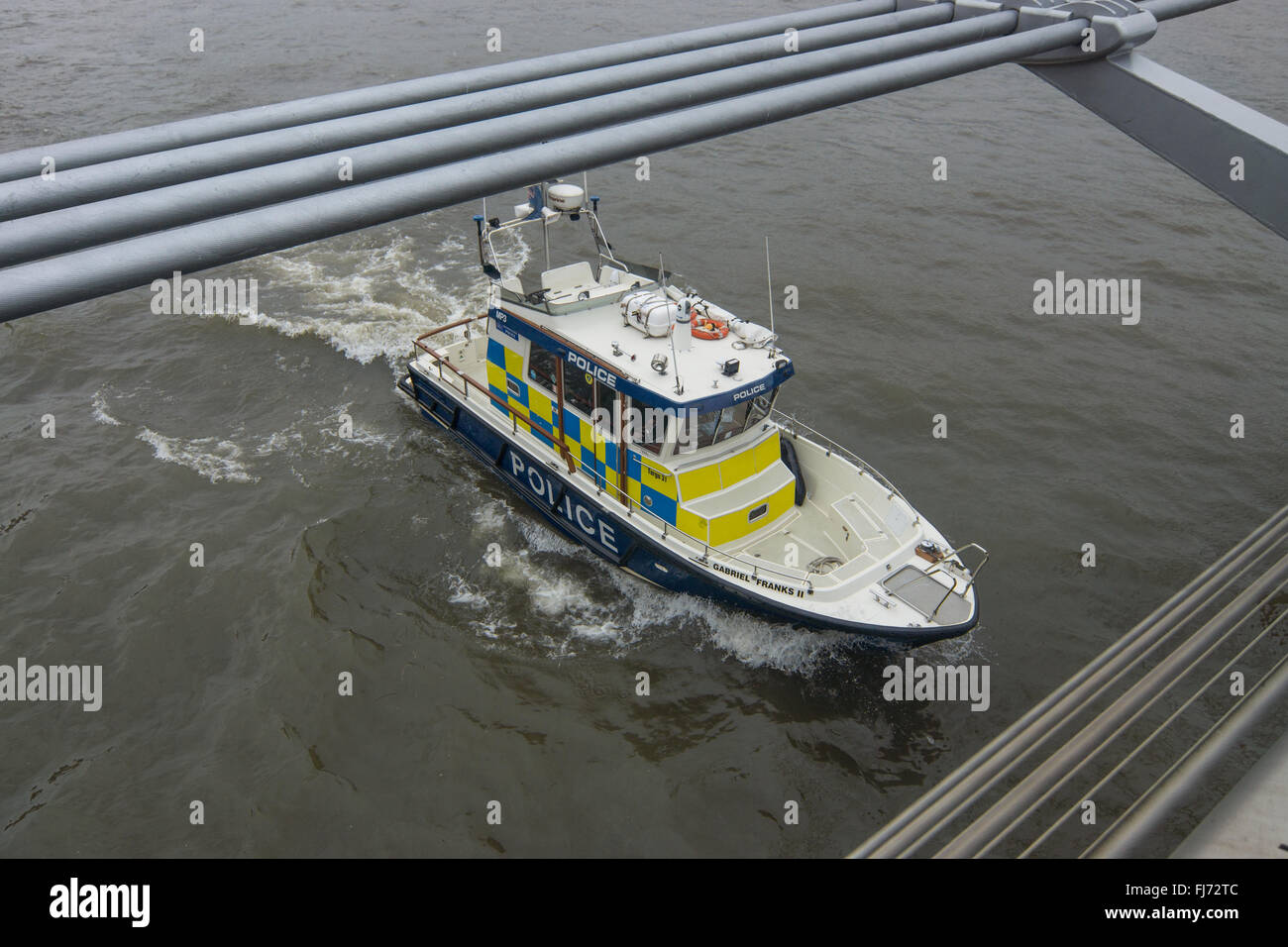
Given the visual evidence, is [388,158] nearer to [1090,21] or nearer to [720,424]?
[1090,21]

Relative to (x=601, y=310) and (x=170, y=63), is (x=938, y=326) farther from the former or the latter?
(x=170, y=63)

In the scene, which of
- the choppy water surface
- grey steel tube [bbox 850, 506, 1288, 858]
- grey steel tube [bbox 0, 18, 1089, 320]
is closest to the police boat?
the choppy water surface

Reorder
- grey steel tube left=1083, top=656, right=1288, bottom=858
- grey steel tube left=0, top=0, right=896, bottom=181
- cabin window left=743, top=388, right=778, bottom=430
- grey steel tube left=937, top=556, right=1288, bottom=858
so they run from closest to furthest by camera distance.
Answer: grey steel tube left=1083, top=656, right=1288, bottom=858
grey steel tube left=937, top=556, right=1288, bottom=858
grey steel tube left=0, top=0, right=896, bottom=181
cabin window left=743, top=388, right=778, bottom=430

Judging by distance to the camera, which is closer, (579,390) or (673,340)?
(673,340)

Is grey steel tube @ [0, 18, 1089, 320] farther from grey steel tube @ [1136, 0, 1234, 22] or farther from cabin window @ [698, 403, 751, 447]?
cabin window @ [698, 403, 751, 447]

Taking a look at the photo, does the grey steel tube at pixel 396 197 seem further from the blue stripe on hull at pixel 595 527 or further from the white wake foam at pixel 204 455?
the white wake foam at pixel 204 455

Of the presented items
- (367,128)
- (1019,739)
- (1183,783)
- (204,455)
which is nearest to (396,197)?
(367,128)
